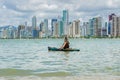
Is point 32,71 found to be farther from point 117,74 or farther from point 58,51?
point 58,51

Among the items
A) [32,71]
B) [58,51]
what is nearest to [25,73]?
[32,71]

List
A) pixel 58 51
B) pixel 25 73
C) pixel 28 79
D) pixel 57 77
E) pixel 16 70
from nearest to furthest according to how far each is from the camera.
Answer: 1. pixel 28 79
2. pixel 57 77
3. pixel 25 73
4. pixel 16 70
5. pixel 58 51

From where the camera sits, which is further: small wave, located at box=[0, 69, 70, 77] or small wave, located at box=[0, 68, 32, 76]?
small wave, located at box=[0, 68, 32, 76]

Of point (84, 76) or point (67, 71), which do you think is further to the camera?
point (67, 71)

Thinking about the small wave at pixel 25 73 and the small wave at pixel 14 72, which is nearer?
the small wave at pixel 25 73

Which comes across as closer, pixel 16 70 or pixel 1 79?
pixel 1 79

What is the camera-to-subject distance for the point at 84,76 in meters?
24.4

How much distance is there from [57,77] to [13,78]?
2.89 m

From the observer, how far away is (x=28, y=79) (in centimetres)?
2300

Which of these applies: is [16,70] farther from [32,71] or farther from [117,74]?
[117,74]

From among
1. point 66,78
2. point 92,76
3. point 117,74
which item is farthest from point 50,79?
point 117,74

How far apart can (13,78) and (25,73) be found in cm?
281

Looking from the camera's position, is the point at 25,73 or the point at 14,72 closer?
the point at 25,73

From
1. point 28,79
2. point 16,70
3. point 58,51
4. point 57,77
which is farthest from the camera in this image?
point 58,51
